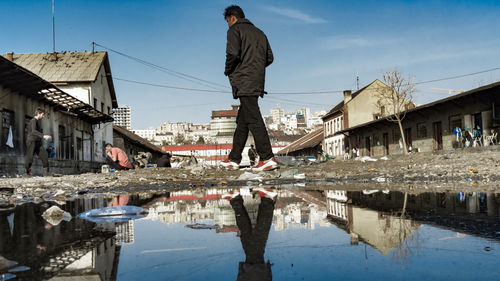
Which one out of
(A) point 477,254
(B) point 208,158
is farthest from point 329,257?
(B) point 208,158

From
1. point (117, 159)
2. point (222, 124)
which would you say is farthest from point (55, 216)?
point (222, 124)

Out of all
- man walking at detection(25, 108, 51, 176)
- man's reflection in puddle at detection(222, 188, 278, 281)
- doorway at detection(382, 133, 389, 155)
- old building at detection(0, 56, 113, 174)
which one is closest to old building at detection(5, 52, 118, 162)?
old building at detection(0, 56, 113, 174)

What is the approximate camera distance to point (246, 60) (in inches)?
227

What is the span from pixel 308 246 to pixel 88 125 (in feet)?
102

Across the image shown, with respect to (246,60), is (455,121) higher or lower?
higher

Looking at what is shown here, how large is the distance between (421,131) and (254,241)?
36.4 metres

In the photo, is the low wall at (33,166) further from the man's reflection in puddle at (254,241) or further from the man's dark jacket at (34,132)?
the man's reflection in puddle at (254,241)

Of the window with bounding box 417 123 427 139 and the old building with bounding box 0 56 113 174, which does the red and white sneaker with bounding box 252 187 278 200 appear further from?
the window with bounding box 417 123 427 139

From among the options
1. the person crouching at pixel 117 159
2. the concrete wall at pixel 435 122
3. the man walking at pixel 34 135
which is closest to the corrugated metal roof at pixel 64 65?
the person crouching at pixel 117 159

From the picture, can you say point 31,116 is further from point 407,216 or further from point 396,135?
point 396,135

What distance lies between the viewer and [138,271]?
1370 mm

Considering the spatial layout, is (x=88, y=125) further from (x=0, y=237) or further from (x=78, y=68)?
(x=0, y=237)

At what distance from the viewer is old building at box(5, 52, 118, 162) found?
30344mm

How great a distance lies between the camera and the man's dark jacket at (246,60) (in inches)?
225
